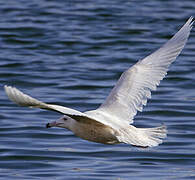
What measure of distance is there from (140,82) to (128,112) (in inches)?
18.2

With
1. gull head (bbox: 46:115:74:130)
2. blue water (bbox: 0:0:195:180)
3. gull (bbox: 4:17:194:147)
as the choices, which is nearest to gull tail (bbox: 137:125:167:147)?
gull (bbox: 4:17:194:147)

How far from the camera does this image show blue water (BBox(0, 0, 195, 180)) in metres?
9.77

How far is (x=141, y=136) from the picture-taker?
25.7 feet

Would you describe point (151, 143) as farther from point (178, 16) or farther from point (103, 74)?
point (178, 16)

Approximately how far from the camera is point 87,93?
13328 millimetres

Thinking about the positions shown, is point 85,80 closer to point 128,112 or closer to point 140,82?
point 140,82

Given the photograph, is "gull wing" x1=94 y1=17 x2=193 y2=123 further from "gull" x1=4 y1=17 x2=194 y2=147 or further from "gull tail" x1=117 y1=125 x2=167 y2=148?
"gull tail" x1=117 y1=125 x2=167 y2=148

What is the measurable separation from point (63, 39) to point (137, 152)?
26.4 feet

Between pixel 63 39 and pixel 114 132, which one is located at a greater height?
pixel 63 39

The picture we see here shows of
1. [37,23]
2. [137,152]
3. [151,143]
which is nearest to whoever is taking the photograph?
[151,143]

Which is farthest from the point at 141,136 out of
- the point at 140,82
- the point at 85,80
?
the point at 85,80

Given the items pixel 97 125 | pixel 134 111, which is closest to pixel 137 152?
pixel 134 111

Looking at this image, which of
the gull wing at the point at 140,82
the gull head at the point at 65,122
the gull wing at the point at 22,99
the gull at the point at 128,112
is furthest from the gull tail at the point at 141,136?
the gull wing at the point at 22,99

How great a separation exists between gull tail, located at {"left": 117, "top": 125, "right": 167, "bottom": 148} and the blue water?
1.21 meters
